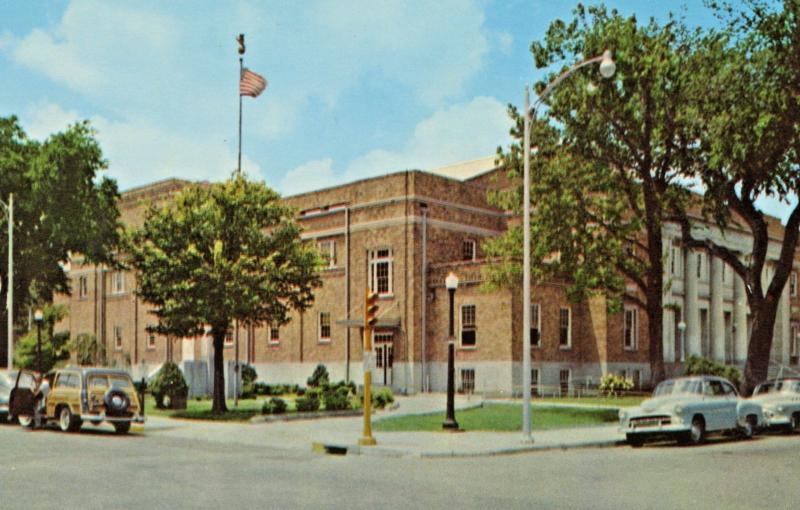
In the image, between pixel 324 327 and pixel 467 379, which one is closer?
pixel 467 379

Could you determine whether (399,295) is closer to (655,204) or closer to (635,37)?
(655,204)

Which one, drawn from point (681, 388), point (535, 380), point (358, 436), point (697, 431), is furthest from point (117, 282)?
point (697, 431)

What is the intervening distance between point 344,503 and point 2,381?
70.7ft

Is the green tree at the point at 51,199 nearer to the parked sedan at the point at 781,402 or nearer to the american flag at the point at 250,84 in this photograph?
the american flag at the point at 250,84

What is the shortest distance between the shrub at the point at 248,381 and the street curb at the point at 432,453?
21845 millimetres

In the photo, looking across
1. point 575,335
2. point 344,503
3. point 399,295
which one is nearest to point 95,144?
point 399,295

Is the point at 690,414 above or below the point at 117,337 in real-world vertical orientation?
below

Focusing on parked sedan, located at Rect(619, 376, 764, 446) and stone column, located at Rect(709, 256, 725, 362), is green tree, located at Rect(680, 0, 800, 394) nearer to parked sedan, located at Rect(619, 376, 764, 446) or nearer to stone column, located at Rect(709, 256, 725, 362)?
parked sedan, located at Rect(619, 376, 764, 446)

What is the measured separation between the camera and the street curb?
19703 millimetres

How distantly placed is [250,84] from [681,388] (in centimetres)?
2717

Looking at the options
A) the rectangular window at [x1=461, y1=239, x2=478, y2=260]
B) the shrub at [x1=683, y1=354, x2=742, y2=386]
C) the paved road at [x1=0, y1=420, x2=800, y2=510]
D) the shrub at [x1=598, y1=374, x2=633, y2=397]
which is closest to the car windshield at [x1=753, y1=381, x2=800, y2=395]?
the paved road at [x1=0, y1=420, x2=800, y2=510]

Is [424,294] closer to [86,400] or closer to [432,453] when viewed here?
[86,400]

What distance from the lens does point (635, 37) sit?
2850cm

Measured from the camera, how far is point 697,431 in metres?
22.4
